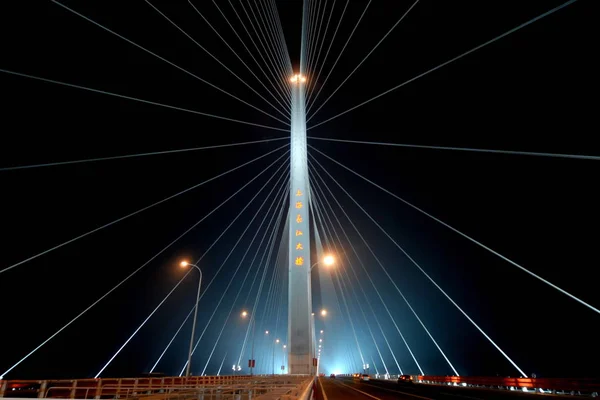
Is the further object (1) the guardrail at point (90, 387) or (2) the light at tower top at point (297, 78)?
(2) the light at tower top at point (297, 78)

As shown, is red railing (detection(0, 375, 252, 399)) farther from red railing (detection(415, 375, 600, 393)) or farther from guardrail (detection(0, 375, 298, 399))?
red railing (detection(415, 375, 600, 393))

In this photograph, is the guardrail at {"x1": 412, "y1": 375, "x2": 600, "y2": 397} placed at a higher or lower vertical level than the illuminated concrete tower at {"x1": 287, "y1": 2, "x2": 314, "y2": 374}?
lower

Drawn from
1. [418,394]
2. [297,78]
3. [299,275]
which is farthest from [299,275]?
[297,78]

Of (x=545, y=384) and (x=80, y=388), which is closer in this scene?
(x=80, y=388)

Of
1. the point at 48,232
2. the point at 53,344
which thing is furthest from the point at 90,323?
the point at 48,232

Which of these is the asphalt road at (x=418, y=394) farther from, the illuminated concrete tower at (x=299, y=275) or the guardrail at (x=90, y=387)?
the illuminated concrete tower at (x=299, y=275)

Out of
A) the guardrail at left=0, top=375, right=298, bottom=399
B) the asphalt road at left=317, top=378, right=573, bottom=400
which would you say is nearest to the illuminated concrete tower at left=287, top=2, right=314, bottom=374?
the asphalt road at left=317, top=378, right=573, bottom=400

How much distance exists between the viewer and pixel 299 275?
22.8 meters

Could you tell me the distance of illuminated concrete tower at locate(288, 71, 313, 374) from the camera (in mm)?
22031

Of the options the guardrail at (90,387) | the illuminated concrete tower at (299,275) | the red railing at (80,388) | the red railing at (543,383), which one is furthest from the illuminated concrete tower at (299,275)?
the red railing at (543,383)

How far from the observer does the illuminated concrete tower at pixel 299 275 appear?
22.0m

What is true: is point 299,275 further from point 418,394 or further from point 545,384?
point 545,384

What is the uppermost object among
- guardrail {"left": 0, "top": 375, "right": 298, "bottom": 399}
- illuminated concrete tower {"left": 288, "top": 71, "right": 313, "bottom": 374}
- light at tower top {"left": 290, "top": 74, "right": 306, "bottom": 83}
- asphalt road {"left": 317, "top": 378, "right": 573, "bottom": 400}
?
light at tower top {"left": 290, "top": 74, "right": 306, "bottom": 83}

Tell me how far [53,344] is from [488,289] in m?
46.6
